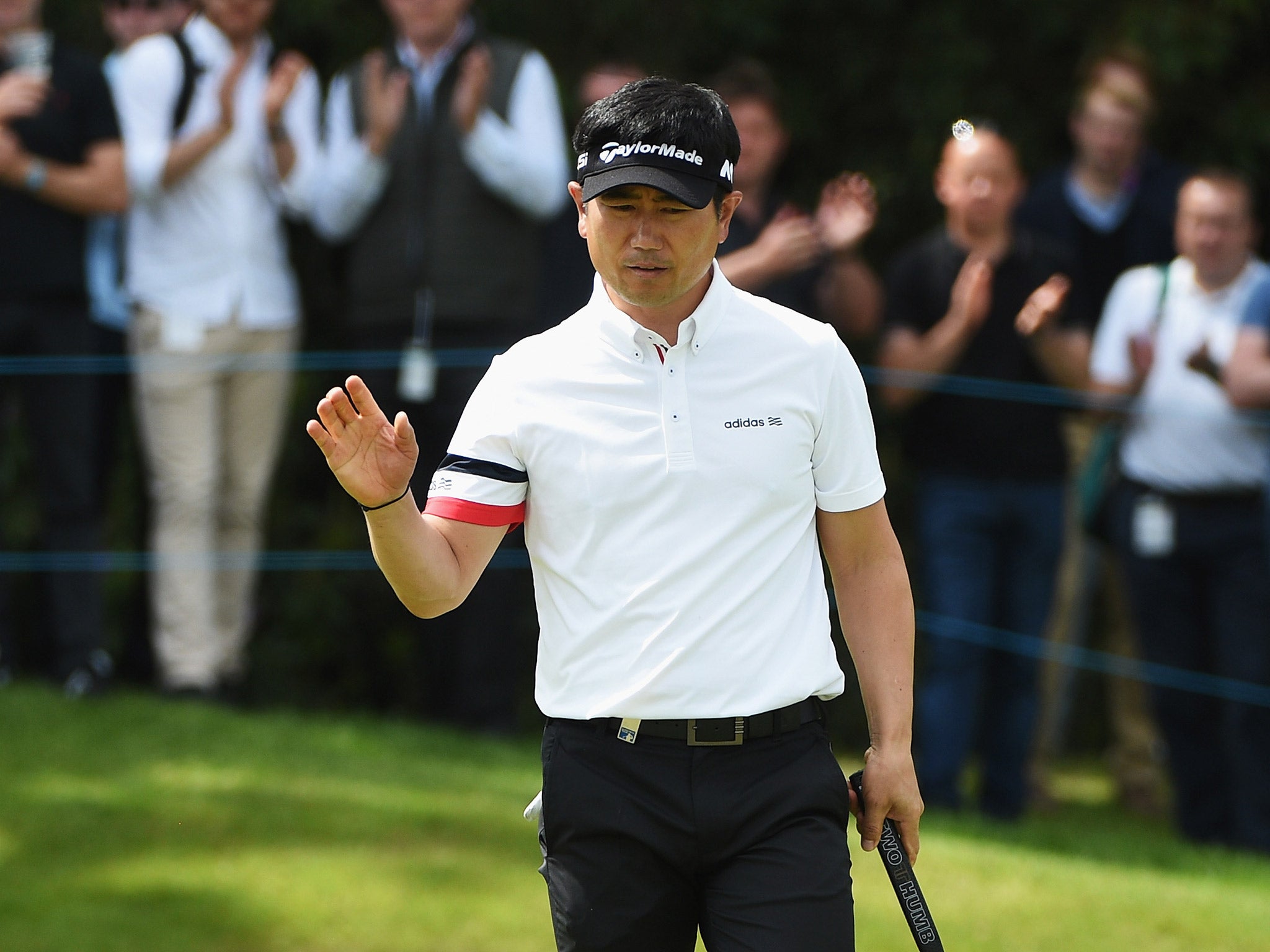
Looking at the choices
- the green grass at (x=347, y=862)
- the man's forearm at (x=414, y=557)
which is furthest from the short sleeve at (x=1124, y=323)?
the man's forearm at (x=414, y=557)

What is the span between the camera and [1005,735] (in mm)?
6688

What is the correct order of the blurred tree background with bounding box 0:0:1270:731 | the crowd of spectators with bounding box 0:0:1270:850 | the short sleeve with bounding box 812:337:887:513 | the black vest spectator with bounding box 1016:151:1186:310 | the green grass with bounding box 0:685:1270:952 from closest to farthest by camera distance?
the short sleeve with bounding box 812:337:887:513, the green grass with bounding box 0:685:1270:952, the crowd of spectators with bounding box 0:0:1270:850, the black vest spectator with bounding box 1016:151:1186:310, the blurred tree background with bounding box 0:0:1270:731

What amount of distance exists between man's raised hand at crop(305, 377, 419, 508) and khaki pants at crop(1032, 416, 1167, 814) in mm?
4992

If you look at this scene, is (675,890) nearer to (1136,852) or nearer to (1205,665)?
(1136,852)

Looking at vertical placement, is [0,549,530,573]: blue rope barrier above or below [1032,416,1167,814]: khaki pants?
above

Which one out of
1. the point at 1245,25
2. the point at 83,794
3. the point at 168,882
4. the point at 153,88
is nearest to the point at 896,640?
the point at 168,882

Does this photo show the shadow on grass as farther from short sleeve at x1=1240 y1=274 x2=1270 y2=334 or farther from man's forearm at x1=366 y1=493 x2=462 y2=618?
short sleeve at x1=1240 y1=274 x2=1270 y2=334

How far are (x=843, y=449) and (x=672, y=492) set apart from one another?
0.33 m

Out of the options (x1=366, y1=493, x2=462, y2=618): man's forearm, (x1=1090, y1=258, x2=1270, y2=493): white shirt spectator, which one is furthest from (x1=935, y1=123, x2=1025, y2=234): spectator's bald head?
(x1=366, y1=493, x2=462, y2=618): man's forearm

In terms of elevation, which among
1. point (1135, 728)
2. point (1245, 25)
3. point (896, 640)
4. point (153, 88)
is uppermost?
point (1245, 25)

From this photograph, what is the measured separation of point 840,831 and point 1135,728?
4.91 meters

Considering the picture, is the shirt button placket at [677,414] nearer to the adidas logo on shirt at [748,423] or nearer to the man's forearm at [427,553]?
the adidas logo on shirt at [748,423]

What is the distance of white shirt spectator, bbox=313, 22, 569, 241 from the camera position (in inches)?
264

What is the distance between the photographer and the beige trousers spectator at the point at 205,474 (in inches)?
268
